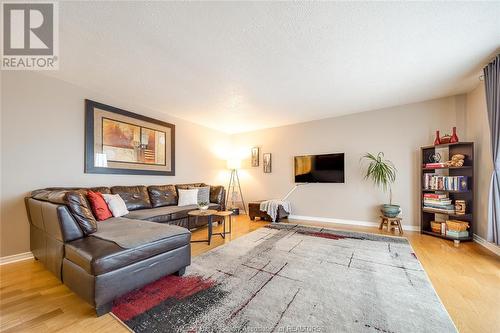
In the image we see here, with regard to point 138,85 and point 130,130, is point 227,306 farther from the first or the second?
point 130,130

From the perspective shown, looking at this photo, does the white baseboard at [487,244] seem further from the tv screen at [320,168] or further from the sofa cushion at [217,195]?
the sofa cushion at [217,195]

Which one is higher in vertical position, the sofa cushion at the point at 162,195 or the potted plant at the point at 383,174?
the potted plant at the point at 383,174

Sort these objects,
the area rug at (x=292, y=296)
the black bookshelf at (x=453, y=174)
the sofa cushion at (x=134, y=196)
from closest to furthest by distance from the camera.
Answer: the area rug at (x=292, y=296), the black bookshelf at (x=453, y=174), the sofa cushion at (x=134, y=196)

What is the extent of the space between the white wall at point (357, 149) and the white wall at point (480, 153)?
0.31 meters

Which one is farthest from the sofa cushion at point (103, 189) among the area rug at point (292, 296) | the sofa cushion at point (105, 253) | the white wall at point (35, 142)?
the area rug at point (292, 296)

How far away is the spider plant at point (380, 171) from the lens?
12.6 ft

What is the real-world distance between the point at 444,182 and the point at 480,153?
616 millimetres

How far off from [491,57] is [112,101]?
5.48 metres

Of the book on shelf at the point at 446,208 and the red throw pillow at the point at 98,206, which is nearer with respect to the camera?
the red throw pillow at the point at 98,206

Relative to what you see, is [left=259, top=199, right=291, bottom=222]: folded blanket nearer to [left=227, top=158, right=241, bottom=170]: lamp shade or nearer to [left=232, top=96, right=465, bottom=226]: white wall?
[left=232, top=96, right=465, bottom=226]: white wall

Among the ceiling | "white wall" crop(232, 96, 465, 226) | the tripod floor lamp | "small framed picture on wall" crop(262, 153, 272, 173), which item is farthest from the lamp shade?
the ceiling

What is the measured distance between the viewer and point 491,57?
2.35 meters

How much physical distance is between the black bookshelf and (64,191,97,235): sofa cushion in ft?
15.9

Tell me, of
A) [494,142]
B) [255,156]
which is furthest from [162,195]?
[494,142]
